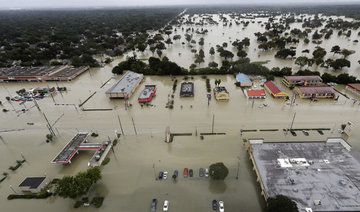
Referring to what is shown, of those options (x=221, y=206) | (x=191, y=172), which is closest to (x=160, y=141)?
(x=191, y=172)

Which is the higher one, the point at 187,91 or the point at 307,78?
the point at 307,78

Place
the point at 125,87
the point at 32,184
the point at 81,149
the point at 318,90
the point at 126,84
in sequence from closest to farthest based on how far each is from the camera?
1. the point at 32,184
2. the point at 81,149
3. the point at 318,90
4. the point at 125,87
5. the point at 126,84

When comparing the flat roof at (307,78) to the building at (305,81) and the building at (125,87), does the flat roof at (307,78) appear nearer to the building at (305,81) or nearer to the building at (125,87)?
the building at (305,81)

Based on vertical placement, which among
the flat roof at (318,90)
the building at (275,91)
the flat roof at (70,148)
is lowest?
the building at (275,91)

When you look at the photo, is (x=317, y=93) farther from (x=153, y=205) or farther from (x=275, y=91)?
(x=153, y=205)

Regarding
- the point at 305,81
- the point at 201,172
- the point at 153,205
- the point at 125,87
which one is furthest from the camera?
the point at 305,81

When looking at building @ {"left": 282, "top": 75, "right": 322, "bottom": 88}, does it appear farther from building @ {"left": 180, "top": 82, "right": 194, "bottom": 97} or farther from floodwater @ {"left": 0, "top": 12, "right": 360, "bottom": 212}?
building @ {"left": 180, "top": 82, "right": 194, "bottom": 97}

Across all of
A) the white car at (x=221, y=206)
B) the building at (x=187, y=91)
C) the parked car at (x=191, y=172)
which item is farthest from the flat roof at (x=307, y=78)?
the white car at (x=221, y=206)
